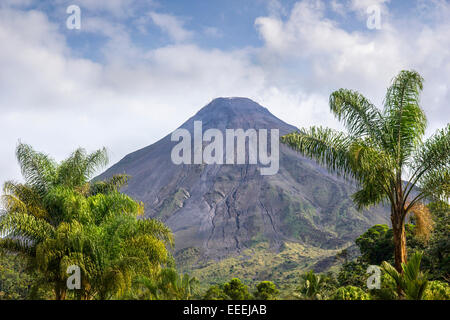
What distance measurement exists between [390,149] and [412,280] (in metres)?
4.29

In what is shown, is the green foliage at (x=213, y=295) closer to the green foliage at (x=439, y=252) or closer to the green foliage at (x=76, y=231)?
the green foliage at (x=76, y=231)

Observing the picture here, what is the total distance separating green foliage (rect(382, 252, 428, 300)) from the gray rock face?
81048mm

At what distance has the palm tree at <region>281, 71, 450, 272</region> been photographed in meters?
10.0

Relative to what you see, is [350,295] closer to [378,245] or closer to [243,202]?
[378,245]

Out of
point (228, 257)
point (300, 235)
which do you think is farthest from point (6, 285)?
point (300, 235)

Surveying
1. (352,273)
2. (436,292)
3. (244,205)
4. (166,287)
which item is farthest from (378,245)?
(244,205)

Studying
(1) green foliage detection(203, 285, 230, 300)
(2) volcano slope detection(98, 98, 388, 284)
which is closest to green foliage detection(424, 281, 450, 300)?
(1) green foliage detection(203, 285, 230, 300)

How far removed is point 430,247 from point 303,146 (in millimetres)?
11801

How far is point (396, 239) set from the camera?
33.2 feet

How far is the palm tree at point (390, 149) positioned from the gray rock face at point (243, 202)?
78839 mm

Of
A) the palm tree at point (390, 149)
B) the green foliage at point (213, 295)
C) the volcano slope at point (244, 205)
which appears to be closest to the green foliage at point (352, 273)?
the green foliage at point (213, 295)

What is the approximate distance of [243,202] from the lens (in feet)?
375

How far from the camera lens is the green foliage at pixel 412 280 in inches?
285
